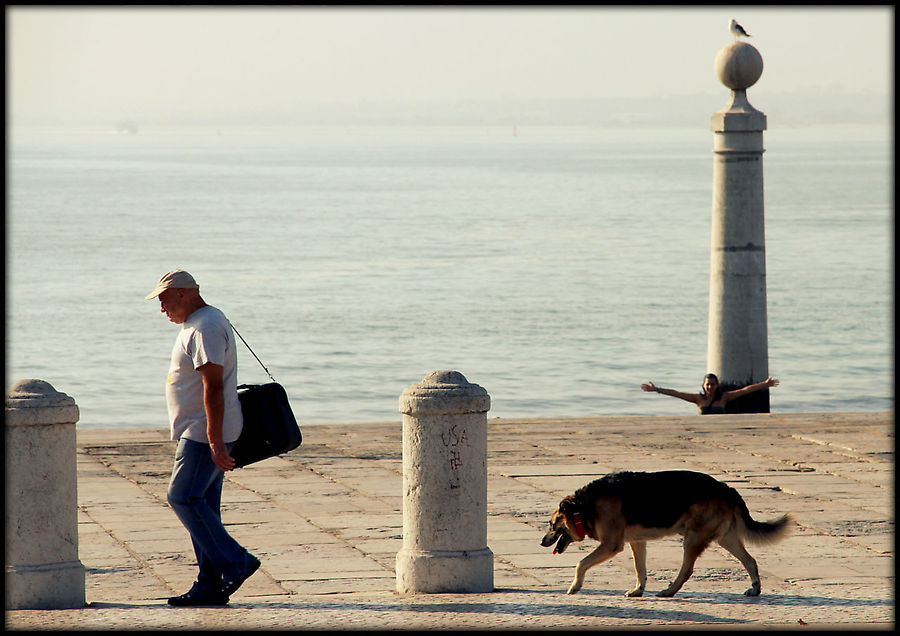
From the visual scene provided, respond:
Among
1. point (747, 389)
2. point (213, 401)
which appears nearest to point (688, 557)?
point (213, 401)

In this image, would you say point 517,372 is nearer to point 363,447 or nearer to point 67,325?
point 67,325

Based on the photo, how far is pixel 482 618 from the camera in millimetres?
7000

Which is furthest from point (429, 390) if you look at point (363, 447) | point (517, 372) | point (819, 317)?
point (819, 317)

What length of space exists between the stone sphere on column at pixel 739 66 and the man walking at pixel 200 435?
35.8ft

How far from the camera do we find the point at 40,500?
7.34m

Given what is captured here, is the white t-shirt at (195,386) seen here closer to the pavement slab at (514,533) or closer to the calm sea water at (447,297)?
the pavement slab at (514,533)

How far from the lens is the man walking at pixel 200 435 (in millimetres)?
7348

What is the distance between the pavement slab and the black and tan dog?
0.61ft

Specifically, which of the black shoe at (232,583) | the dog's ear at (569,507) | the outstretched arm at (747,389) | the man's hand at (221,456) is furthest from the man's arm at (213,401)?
the outstretched arm at (747,389)

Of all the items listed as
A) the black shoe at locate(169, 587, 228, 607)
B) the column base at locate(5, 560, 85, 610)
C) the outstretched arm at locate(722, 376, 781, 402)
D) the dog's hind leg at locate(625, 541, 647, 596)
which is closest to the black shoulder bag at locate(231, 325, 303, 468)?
the black shoe at locate(169, 587, 228, 607)

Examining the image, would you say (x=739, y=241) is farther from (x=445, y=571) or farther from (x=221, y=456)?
(x=221, y=456)

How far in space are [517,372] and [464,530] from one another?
26.6 meters

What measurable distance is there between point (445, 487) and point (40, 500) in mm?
1944

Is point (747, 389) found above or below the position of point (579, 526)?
above
